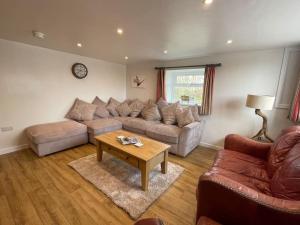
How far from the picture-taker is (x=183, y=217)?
1578mm

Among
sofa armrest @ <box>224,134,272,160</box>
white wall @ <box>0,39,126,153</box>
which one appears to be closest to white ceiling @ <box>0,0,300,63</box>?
white wall @ <box>0,39,126,153</box>

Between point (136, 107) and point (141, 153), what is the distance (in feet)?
8.10

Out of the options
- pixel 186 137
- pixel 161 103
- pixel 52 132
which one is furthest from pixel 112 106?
pixel 186 137

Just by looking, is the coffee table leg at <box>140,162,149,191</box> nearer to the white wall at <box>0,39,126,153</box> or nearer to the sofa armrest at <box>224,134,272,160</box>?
the sofa armrest at <box>224,134,272,160</box>

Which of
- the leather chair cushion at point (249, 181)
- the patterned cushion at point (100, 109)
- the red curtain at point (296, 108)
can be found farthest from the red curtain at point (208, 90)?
the patterned cushion at point (100, 109)

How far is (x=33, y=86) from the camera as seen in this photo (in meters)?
3.05

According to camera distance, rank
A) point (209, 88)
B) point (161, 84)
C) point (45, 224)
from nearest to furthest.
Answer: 1. point (45, 224)
2. point (209, 88)
3. point (161, 84)

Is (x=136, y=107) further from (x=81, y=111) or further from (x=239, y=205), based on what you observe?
(x=239, y=205)

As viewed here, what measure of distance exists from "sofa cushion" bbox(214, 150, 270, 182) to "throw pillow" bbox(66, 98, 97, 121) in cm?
317

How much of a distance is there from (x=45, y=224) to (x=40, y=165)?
1333 mm

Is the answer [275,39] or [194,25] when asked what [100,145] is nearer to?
[194,25]

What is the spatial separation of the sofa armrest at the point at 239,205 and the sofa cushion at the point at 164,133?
1696 mm

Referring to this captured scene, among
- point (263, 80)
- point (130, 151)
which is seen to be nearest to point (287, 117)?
point (263, 80)

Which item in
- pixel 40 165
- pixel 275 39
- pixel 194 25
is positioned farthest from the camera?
pixel 40 165
